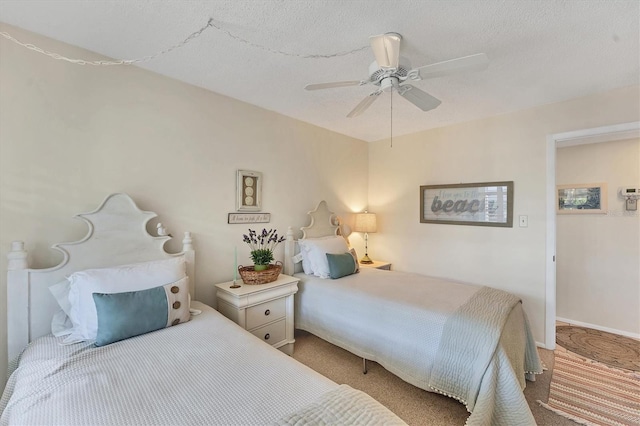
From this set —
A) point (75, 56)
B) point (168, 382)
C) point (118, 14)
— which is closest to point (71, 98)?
point (75, 56)

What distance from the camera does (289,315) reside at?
2520 millimetres

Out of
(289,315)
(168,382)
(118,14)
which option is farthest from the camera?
(289,315)

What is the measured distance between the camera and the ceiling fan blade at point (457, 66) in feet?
4.35

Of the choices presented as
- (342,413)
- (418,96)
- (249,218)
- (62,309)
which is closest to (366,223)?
(249,218)

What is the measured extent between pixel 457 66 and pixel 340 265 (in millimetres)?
1969

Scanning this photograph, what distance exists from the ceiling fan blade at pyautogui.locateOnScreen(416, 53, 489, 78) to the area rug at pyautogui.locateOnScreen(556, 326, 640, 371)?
289 centimetres

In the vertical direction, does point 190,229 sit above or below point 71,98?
below

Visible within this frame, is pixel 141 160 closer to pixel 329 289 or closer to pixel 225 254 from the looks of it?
pixel 225 254

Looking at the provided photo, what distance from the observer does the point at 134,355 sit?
1.33 m

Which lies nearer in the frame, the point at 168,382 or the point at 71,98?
the point at 168,382

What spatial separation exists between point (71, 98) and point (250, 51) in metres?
1.20

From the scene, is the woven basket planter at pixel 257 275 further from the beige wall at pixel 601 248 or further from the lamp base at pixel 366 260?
the beige wall at pixel 601 248

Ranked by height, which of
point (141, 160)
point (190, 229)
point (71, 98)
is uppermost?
point (71, 98)

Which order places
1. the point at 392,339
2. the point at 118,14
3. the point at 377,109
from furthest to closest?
the point at 377,109
the point at 392,339
the point at 118,14
